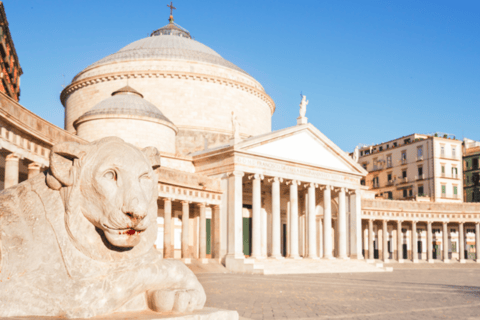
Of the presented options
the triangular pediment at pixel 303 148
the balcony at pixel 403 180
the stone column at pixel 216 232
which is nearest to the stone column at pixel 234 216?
the stone column at pixel 216 232

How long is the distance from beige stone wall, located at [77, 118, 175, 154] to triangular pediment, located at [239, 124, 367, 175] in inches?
303

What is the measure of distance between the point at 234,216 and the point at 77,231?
30552mm

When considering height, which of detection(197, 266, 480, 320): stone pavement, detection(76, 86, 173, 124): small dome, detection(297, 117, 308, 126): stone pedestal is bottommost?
detection(197, 266, 480, 320): stone pavement

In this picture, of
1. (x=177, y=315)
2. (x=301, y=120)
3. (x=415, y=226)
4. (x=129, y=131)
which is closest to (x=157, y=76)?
(x=129, y=131)

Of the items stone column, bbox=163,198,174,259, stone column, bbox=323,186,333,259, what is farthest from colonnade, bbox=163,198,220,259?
stone column, bbox=323,186,333,259

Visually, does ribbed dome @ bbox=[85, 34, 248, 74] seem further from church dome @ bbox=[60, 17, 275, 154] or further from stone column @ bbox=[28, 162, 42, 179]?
stone column @ bbox=[28, 162, 42, 179]

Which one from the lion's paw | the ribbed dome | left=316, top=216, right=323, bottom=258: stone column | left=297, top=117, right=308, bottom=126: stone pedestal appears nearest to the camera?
the lion's paw

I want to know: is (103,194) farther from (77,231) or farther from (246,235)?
(246,235)

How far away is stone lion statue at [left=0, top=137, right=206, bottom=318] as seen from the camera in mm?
4613

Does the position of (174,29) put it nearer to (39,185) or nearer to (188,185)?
(188,185)

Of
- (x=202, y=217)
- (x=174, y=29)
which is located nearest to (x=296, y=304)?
(x=202, y=217)

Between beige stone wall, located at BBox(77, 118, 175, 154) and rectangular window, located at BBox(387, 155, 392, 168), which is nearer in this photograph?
beige stone wall, located at BBox(77, 118, 175, 154)

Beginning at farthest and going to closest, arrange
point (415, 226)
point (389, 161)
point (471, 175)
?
1. point (389, 161)
2. point (471, 175)
3. point (415, 226)

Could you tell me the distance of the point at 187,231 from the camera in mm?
34125
